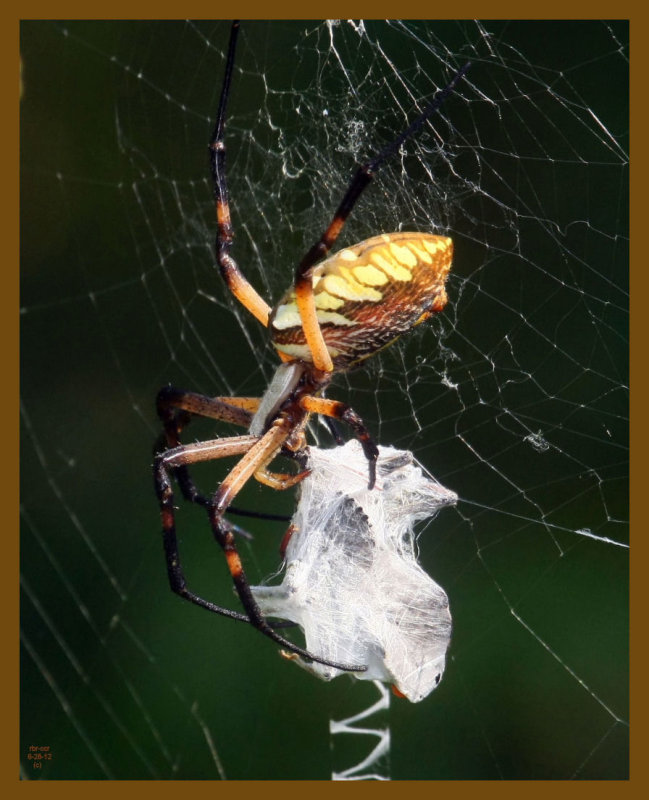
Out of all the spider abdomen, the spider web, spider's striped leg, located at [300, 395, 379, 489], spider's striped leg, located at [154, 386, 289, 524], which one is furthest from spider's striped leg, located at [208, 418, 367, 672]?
the spider web

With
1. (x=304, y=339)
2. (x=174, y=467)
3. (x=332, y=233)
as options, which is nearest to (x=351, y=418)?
(x=304, y=339)

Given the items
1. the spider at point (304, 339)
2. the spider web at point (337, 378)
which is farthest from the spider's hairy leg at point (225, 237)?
the spider web at point (337, 378)

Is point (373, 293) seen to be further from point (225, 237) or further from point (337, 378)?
point (337, 378)

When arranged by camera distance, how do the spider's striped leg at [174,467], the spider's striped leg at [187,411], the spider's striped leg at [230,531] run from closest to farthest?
the spider's striped leg at [230,531] < the spider's striped leg at [174,467] < the spider's striped leg at [187,411]

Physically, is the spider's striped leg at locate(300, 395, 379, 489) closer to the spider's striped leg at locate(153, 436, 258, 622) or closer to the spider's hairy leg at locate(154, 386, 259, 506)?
the spider's striped leg at locate(153, 436, 258, 622)

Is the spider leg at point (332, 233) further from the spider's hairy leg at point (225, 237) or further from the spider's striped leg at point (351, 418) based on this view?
the spider's hairy leg at point (225, 237)

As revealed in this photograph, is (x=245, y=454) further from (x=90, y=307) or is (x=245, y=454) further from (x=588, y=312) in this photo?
(x=90, y=307)
